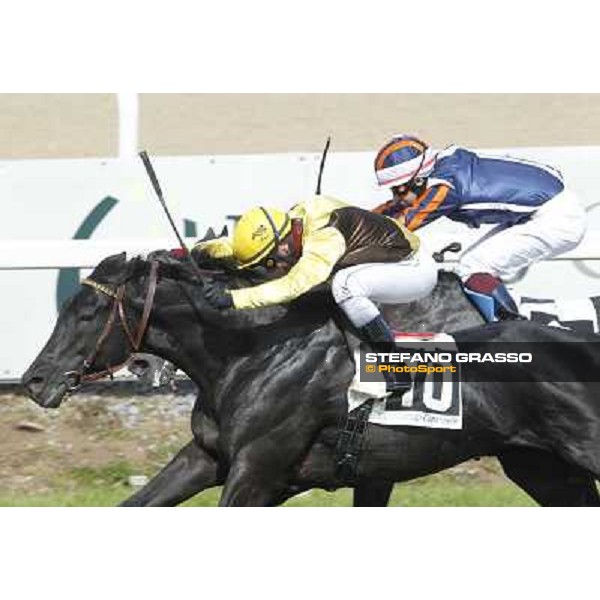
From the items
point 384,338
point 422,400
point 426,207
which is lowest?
point 422,400

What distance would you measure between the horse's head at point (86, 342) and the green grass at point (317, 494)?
1.41m

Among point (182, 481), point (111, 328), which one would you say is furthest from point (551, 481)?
point (111, 328)

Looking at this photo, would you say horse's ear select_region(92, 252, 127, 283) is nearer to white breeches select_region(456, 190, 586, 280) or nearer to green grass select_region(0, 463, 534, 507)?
white breeches select_region(456, 190, 586, 280)

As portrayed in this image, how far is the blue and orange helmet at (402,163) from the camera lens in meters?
6.78

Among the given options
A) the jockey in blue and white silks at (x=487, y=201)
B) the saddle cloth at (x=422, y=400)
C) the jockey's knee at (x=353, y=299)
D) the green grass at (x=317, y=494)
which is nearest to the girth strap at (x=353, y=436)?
the saddle cloth at (x=422, y=400)

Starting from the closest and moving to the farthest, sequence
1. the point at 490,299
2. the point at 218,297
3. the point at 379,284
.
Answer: the point at 218,297 < the point at 379,284 < the point at 490,299

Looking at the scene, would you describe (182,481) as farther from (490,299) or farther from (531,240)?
(531,240)

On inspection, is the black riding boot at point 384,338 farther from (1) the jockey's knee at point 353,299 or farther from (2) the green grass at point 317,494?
(2) the green grass at point 317,494

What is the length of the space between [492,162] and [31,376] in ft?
7.13

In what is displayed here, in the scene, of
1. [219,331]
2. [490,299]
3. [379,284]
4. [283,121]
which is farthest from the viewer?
[283,121]

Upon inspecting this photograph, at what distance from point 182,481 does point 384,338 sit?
3.07 ft

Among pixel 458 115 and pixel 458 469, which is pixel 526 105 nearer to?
pixel 458 115

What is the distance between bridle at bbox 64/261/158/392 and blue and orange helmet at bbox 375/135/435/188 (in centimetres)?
107

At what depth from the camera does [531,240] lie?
275 inches
